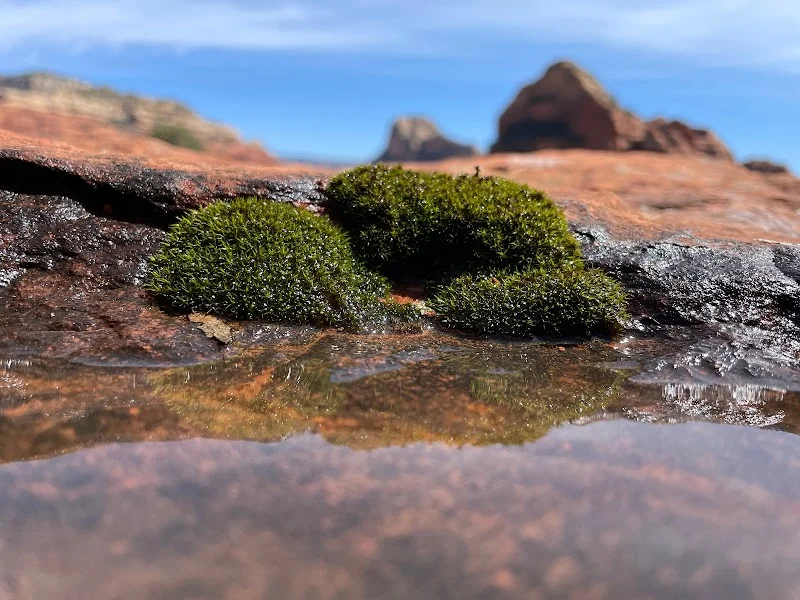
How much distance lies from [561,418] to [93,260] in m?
6.73

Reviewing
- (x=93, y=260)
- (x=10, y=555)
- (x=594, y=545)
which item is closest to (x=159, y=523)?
(x=10, y=555)

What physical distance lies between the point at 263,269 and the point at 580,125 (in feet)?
137

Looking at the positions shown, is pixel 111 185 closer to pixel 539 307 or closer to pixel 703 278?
pixel 539 307

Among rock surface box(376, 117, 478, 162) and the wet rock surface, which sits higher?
rock surface box(376, 117, 478, 162)

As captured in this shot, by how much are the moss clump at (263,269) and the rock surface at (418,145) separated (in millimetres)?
117074

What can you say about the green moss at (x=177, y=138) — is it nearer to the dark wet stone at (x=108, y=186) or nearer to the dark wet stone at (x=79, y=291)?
the dark wet stone at (x=108, y=186)

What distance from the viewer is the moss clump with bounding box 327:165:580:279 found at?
9680 mm

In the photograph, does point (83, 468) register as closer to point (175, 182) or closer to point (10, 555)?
point (10, 555)

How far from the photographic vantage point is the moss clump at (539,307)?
27.7ft

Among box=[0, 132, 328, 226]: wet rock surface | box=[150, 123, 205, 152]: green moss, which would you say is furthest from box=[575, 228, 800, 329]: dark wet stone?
box=[150, 123, 205, 152]: green moss

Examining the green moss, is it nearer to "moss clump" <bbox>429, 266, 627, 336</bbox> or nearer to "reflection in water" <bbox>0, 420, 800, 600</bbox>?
"moss clump" <bbox>429, 266, 627, 336</bbox>

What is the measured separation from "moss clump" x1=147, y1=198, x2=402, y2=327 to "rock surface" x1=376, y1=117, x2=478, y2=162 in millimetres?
117074

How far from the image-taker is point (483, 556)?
3182 mm

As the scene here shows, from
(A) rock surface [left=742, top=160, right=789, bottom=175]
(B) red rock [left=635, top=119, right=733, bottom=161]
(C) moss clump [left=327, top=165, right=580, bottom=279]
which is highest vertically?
(B) red rock [left=635, top=119, right=733, bottom=161]
